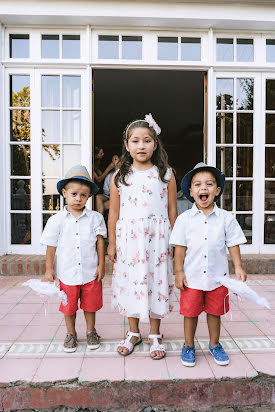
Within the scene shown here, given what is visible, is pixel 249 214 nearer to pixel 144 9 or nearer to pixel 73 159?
pixel 73 159

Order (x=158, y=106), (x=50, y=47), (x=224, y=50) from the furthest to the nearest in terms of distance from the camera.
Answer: (x=158, y=106), (x=224, y=50), (x=50, y=47)

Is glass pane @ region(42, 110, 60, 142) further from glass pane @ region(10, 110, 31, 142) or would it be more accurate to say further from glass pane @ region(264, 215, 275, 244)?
glass pane @ region(264, 215, 275, 244)

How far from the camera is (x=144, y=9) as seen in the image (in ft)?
13.2

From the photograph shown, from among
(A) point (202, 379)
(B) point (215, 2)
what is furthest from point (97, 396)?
(B) point (215, 2)

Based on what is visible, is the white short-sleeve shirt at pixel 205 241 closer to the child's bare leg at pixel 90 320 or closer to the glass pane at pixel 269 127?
the child's bare leg at pixel 90 320

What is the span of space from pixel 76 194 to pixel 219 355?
138cm

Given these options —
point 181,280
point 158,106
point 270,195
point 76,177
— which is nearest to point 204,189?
point 181,280

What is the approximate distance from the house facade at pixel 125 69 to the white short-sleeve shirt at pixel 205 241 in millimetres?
2430

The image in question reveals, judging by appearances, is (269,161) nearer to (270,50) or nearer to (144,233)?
(270,50)

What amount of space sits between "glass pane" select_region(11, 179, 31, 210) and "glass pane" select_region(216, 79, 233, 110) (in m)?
2.64

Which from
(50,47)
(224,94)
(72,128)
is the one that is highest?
(50,47)

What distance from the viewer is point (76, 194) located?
7.61 feet

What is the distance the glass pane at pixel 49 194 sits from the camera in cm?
443

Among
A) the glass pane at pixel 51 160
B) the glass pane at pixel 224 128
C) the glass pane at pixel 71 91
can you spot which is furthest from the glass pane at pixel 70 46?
the glass pane at pixel 224 128
